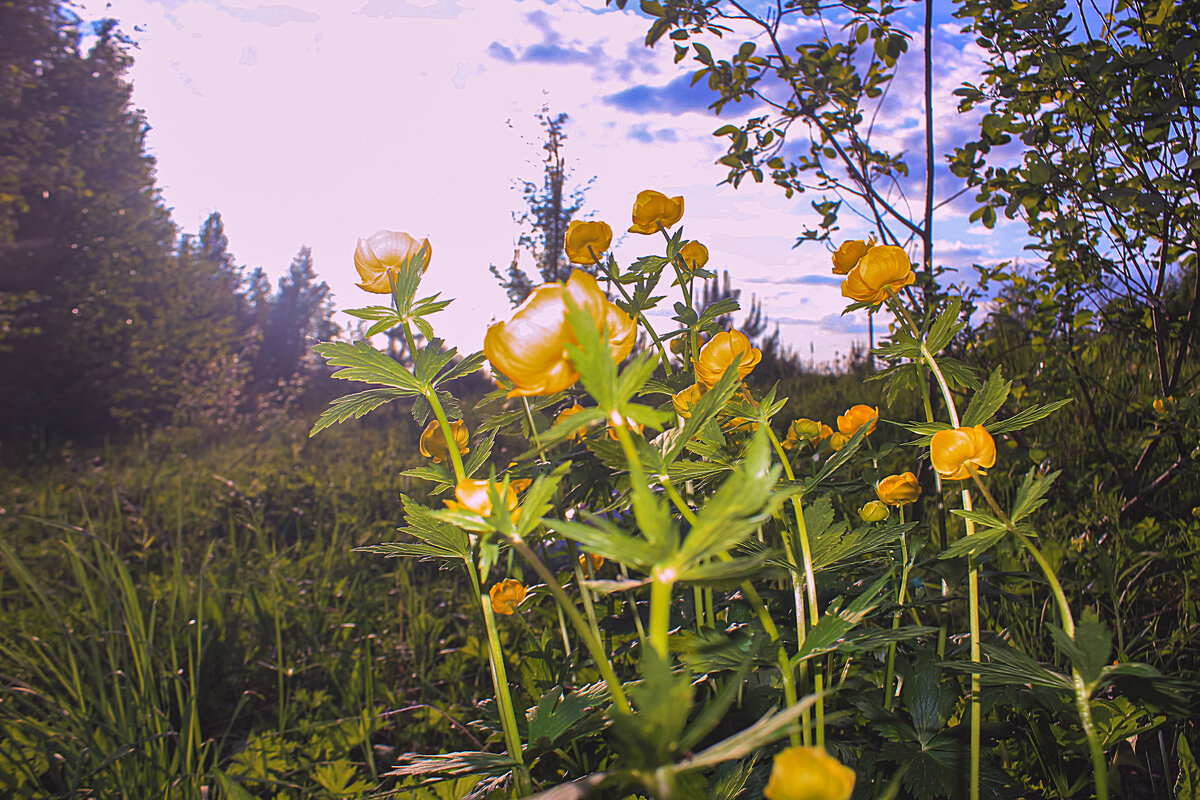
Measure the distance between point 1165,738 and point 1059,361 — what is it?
1.25 meters

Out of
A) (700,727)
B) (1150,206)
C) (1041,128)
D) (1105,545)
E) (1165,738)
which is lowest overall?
(1165,738)

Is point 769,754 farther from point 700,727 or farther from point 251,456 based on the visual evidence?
point 251,456

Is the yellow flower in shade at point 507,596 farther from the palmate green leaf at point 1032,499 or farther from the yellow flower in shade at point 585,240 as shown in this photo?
the palmate green leaf at point 1032,499

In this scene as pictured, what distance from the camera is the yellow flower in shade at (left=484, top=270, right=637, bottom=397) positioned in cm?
39

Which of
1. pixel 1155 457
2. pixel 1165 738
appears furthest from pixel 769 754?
pixel 1155 457

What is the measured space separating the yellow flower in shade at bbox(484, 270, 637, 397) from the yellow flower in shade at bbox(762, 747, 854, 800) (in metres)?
0.23

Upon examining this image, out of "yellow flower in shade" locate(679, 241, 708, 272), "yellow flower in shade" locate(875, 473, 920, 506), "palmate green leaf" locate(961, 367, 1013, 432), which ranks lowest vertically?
"yellow flower in shade" locate(875, 473, 920, 506)

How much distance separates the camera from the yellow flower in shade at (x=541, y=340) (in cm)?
39

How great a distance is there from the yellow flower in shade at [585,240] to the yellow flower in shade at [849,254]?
1.05 feet

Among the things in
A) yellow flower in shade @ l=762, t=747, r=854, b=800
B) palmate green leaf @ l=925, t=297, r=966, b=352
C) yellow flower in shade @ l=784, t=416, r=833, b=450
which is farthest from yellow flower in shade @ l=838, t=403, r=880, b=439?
yellow flower in shade @ l=762, t=747, r=854, b=800

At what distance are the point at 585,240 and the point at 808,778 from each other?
71 cm

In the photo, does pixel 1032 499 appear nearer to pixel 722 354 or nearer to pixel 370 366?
pixel 722 354

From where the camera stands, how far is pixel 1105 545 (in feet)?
5.48

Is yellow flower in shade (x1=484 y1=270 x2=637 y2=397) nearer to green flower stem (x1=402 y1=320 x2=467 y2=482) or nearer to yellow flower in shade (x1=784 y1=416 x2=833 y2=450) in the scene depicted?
green flower stem (x1=402 y1=320 x2=467 y2=482)
